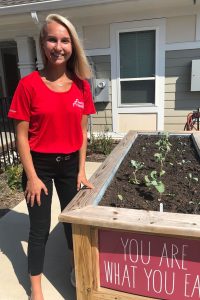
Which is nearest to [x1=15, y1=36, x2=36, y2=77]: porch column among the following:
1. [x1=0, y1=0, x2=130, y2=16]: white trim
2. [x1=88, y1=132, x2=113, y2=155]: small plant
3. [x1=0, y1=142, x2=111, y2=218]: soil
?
[x1=0, y1=0, x2=130, y2=16]: white trim

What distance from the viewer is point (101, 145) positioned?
5785 millimetres

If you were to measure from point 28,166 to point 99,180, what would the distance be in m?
0.71

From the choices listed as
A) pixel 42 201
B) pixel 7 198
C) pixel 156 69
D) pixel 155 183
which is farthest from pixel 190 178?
pixel 156 69

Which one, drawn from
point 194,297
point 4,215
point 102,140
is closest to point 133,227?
point 194,297

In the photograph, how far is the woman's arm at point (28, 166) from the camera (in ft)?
5.72

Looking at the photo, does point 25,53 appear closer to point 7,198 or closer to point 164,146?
point 7,198

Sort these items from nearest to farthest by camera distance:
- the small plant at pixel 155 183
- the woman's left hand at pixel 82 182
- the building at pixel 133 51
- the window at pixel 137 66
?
the small plant at pixel 155 183
the woman's left hand at pixel 82 182
the building at pixel 133 51
the window at pixel 137 66

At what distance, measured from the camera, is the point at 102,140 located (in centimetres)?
580

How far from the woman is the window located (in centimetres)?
396

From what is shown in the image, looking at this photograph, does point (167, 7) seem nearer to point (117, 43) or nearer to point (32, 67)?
point (117, 43)

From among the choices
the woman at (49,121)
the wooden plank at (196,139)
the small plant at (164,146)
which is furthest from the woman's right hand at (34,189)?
the wooden plank at (196,139)

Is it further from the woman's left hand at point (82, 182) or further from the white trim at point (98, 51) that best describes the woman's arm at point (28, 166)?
the white trim at point (98, 51)

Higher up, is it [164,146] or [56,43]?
[56,43]

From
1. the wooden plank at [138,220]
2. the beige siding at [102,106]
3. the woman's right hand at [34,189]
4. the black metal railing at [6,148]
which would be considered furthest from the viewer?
the beige siding at [102,106]
